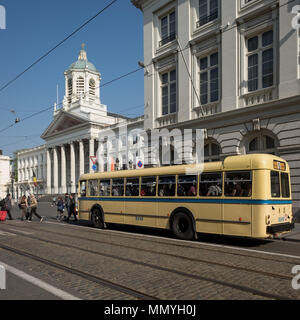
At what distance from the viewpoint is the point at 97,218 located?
51.6ft

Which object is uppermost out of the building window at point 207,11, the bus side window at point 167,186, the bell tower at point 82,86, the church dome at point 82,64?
the church dome at point 82,64

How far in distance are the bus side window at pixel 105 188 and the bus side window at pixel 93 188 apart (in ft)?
1.24

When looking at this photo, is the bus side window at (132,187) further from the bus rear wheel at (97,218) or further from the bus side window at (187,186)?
the bus rear wheel at (97,218)

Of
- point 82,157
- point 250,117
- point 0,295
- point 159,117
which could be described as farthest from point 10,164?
point 0,295

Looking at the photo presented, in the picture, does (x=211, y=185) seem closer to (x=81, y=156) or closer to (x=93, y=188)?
(x=93, y=188)

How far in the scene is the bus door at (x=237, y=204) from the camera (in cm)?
980

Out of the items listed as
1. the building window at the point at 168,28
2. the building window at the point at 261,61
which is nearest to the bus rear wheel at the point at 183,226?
the building window at the point at 261,61

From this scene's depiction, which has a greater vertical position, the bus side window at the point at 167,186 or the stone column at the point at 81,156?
the stone column at the point at 81,156

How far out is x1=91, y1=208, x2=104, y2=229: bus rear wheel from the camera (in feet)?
50.7

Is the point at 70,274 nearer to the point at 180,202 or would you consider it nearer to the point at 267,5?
the point at 180,202

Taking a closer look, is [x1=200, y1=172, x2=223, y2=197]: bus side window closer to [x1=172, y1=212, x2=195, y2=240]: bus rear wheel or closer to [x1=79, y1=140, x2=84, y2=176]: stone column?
[x1=172, y1=212, x2=195, y2=240]: bus rear wheel

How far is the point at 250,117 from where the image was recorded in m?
18.0

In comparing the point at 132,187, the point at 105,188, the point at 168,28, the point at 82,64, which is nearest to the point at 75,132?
the point at 82,64

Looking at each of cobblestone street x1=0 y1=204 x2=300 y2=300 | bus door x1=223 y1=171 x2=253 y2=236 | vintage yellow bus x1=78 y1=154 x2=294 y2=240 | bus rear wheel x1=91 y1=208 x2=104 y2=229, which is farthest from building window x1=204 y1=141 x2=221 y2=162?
bus door x1=223 y1=171 x2=253 y2=236
